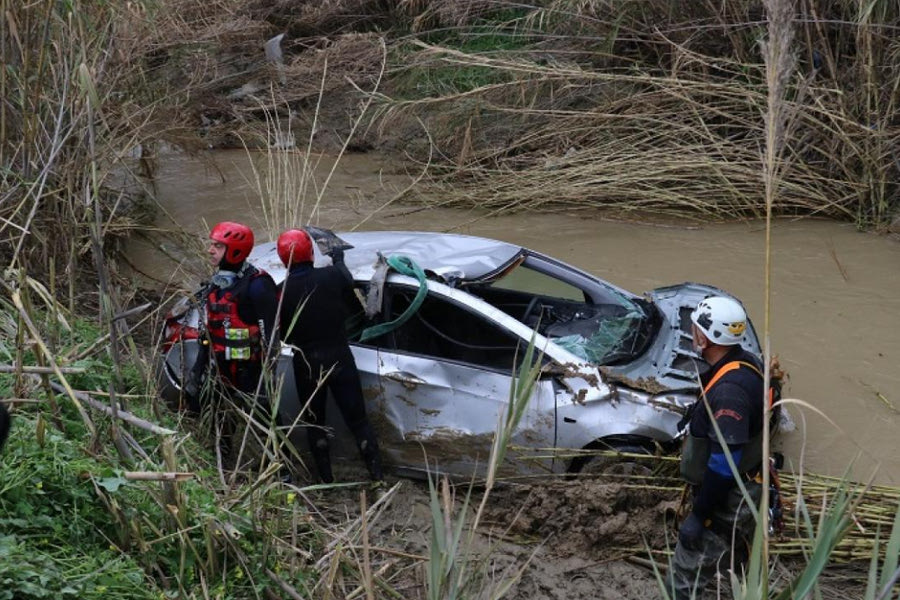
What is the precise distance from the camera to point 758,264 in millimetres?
10305

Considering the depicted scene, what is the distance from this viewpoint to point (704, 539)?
15.1ft

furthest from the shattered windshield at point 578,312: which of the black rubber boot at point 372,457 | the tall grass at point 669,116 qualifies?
the tall grass at point 669,116

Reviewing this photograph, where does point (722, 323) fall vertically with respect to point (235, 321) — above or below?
above

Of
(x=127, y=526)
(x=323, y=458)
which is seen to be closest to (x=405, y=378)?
(x=323, y=458)

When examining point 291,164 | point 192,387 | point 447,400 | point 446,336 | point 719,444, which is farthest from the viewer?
point 291,164

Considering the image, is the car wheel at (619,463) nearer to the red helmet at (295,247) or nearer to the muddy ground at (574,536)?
the muddy ground at (574,536)

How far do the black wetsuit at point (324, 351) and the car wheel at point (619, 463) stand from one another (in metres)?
1.30

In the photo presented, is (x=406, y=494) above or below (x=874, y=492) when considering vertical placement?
below

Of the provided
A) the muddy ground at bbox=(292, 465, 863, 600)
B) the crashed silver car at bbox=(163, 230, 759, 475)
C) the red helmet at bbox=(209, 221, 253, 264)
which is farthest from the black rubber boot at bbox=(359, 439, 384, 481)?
the red helmet at bbox=(209, 221, 253, 264)

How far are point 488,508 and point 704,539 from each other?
1584 millimetres

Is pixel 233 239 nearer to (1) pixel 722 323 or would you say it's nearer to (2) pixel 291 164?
(1) pixel 722 323

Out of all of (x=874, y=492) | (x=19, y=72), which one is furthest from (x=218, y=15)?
(x=874, y=492)

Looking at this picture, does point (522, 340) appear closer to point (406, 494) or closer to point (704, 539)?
point (406, 494)

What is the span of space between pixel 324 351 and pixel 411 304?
611 mm
